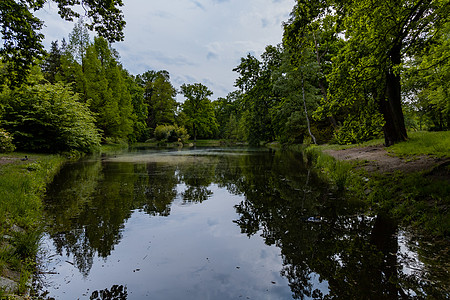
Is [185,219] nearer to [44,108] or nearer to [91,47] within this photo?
[44,108]

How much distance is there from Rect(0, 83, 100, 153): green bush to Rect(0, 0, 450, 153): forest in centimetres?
6

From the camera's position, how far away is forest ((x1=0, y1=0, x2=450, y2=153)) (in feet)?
22.1

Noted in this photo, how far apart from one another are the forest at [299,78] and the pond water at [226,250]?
3962 mm

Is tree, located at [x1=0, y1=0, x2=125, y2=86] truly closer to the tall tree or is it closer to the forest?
the forest

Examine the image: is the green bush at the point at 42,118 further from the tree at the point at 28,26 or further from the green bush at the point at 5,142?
the tree at the point at 28,26

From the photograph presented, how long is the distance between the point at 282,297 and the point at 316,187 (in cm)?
600

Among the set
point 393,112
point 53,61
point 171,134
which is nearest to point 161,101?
point 171,134

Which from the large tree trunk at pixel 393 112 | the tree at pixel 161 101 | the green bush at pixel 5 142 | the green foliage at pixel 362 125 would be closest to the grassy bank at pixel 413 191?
the green foliage at pixel 362 125

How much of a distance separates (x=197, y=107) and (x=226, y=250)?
56787 millimetres

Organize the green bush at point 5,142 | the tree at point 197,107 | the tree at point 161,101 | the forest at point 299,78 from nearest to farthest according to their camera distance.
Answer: the forest at point 299,78
the green bush at point 5,142
the tree at point 161,101
the tree at point 197,107

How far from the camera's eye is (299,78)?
76.2 feet

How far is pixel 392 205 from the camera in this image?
5297 millimetres

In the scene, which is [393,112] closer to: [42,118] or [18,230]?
[18,230]

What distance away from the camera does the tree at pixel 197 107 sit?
188ft
